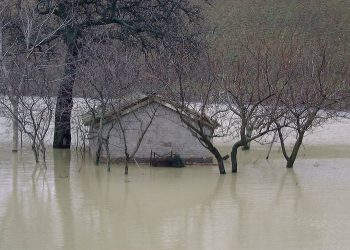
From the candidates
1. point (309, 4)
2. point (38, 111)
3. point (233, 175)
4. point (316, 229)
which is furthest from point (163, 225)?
point (309, 4)

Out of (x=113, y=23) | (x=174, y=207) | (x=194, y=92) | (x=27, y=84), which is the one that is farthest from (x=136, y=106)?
(x=113, y=23)

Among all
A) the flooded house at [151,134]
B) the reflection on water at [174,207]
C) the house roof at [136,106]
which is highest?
the house roof at [136,106]

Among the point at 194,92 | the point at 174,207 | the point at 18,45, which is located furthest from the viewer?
the point at 18,45

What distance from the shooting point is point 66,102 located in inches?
992

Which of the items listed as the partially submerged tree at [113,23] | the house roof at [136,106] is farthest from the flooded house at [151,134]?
the partially submerged tree at [113,23]

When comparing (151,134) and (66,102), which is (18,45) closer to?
(66,102)

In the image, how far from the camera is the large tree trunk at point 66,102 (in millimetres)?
24766

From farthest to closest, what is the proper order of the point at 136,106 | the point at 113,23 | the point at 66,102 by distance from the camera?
the point at 113,23, the point at 66,102, the point at 136,106

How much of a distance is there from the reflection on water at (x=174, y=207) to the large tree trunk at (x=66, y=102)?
313 centimetres

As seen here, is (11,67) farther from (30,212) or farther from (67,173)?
(30,212)

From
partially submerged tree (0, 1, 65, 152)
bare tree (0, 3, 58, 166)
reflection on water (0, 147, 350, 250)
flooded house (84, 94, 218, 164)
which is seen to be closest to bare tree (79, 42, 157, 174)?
flooded house (84, 94, 218, 164)

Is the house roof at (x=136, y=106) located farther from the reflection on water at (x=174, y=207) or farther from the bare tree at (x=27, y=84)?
the bare tree at (x=27, y=84)

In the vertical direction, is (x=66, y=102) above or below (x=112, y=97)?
above

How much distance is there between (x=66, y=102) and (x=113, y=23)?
12.7 ft
